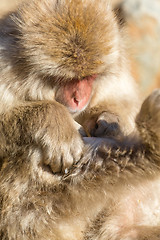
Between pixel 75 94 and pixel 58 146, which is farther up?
pixel 75 94

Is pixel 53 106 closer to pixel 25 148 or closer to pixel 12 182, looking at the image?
pixel 25 148

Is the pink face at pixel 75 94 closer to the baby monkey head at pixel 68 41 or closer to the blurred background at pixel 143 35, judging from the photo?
the baby monkey head at pixel 68 41

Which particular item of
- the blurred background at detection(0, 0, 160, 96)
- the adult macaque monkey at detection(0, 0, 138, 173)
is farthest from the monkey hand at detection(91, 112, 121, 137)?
the blurred background at detection(0, 0, 160, 96)

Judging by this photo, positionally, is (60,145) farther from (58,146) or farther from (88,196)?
(88,196)

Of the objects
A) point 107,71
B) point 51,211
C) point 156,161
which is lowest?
point 51,211

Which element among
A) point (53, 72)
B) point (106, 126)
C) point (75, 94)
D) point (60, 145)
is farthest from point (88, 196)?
point (53, 72)

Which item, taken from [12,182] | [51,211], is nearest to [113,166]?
[51,211]

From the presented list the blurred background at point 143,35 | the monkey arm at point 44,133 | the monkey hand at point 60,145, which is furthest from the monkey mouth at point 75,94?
the blurred background at point 143,35
